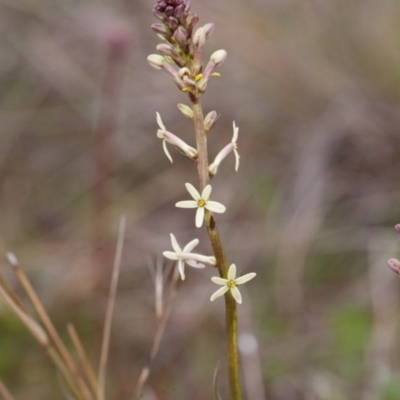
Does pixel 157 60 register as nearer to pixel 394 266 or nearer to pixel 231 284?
pixel 231 284

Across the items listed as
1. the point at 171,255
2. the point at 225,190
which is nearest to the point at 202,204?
the point at 171,255

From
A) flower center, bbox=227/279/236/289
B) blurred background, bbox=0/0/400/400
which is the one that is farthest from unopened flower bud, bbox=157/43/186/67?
blurred background, bbox=0/0/400/400

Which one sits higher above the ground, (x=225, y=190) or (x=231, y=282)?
(x=225, y=190)

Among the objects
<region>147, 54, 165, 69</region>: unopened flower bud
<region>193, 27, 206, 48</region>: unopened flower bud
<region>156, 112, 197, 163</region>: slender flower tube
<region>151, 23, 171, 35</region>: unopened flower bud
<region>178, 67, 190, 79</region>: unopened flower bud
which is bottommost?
<region>156, 112, 197, 163</region>: slender flower tube

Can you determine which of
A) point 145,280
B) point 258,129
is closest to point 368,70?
point 258,129

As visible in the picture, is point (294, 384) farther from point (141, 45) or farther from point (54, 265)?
point (141, 45)

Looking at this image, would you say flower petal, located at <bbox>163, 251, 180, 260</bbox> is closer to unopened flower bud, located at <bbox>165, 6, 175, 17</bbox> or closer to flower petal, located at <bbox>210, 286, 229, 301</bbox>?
flower petal, located at <bbox>210, 286, 229, 301</bbox>

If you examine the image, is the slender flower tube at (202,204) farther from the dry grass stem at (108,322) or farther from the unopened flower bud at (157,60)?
the dry grass stem at (108,322)

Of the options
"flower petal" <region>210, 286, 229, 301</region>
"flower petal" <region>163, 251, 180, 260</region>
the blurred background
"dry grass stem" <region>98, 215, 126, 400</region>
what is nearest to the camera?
"flower petal" <region>210, 286, 229, 301</region>
